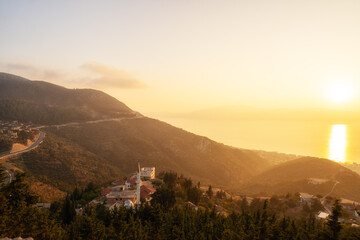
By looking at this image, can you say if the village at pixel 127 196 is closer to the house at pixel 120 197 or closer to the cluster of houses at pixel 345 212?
the house at pixel 120 197

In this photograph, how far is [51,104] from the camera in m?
113

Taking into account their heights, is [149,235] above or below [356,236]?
below

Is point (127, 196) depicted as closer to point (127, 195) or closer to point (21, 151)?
point (127, 195)

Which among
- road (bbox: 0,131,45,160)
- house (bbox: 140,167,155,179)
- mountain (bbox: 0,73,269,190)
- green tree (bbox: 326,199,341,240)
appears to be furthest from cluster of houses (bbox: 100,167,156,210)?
road (bbox: 0,131,45,160)

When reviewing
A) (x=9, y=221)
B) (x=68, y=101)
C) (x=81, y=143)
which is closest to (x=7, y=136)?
(x=81, y=143)

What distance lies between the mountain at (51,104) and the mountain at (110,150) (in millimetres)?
351

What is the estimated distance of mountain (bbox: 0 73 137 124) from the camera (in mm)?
89875

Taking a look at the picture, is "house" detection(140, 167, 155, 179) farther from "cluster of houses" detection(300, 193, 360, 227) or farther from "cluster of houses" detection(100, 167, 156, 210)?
"cluster of houses" detection(300, 193, 360, 227)

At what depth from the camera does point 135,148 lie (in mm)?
77938

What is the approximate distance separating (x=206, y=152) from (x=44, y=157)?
57.5m

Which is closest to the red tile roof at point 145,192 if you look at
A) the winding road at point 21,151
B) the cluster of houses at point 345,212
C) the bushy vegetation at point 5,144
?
the winding road at point 21,151

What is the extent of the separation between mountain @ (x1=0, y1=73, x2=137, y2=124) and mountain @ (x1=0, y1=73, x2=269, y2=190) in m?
0.35

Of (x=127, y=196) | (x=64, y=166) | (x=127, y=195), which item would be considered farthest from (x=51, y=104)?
(x=127, y=196)

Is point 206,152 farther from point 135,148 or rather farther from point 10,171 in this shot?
point 10,171
